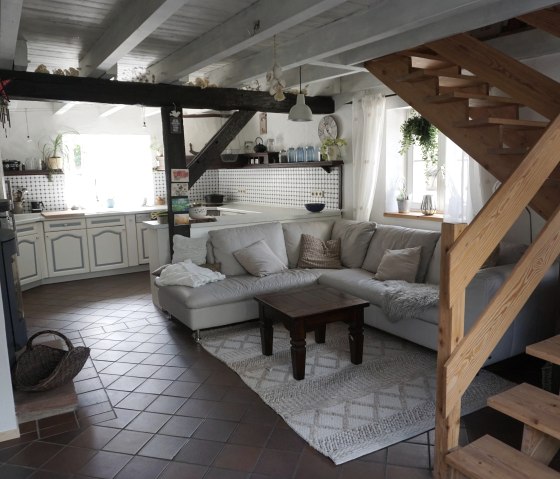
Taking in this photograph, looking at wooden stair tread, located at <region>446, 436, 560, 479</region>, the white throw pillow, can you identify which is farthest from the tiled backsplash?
wooden stair tread, located at <region>446, 436, 560, 479</region>

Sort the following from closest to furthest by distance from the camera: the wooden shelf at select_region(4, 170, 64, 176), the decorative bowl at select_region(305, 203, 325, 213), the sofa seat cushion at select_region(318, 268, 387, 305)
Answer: the sofa seat cushion at select_region(318, 268, 387, 305) → the decorative bowl at select_region(305, 203, 325, 213) → the wooden shelf at select_region(4, 170, 64, 176)

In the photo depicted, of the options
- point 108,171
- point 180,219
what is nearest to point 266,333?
point 180,219

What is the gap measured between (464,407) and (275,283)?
2.05 meters

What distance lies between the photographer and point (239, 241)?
489 cm

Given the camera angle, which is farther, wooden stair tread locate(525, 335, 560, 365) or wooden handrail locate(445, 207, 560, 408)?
wooden stair tread locate(525, 335, 560, 365)

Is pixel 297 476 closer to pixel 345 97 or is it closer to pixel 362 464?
pixel 362 464

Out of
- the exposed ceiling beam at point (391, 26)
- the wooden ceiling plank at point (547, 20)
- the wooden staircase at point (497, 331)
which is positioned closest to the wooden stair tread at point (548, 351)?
the wooden staircase at point (497, 331)

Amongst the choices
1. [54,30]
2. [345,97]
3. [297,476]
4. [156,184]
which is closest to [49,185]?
[156,184]

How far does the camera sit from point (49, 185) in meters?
6.92

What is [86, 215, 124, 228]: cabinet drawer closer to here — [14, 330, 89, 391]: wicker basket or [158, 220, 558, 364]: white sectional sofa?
[158, 220, 558, 364]: white sectional sofa

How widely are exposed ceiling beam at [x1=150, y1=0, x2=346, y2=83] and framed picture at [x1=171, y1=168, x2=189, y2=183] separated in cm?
87

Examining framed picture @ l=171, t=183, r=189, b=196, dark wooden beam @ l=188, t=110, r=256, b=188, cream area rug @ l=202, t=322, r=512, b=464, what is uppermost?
dark wooden beam @ l=188, t=110, r=256, b=188

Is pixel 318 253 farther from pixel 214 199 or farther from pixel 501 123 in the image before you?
pixel 214 199

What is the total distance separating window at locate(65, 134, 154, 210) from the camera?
282 inches
